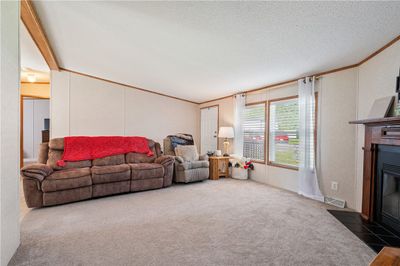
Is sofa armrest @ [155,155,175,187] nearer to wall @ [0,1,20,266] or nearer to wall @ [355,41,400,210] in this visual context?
wall @ [0,1,20,266]

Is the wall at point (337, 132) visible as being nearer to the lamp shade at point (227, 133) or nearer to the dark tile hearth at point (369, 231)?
the dark tile hearth at point (369, 231)

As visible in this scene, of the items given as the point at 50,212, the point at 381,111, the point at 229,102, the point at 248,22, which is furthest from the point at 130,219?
the point at 229,102

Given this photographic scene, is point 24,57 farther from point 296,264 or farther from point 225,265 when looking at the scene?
point 296,264

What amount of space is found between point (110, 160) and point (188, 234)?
8.16ft

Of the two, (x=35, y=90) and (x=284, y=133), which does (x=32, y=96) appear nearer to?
(x=35, y=90)

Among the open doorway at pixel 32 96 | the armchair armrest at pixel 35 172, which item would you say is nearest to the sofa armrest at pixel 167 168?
the armchair armrest at pixel 35 172

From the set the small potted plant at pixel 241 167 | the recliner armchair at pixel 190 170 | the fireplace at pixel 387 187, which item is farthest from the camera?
the small potted plant at pixel 241 167

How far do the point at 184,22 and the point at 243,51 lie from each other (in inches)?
38.4

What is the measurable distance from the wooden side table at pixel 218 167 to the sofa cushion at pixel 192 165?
0.19 m

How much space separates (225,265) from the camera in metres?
1.64

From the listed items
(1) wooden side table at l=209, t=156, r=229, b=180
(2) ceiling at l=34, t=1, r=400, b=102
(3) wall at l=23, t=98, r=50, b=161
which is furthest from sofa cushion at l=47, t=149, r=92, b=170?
(3) wall at l=23, t=98, r=50, b=161

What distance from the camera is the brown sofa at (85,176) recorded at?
285cm

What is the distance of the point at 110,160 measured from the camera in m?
3.92

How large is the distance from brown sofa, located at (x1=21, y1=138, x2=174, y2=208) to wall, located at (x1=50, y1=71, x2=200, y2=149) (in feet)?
4.83
